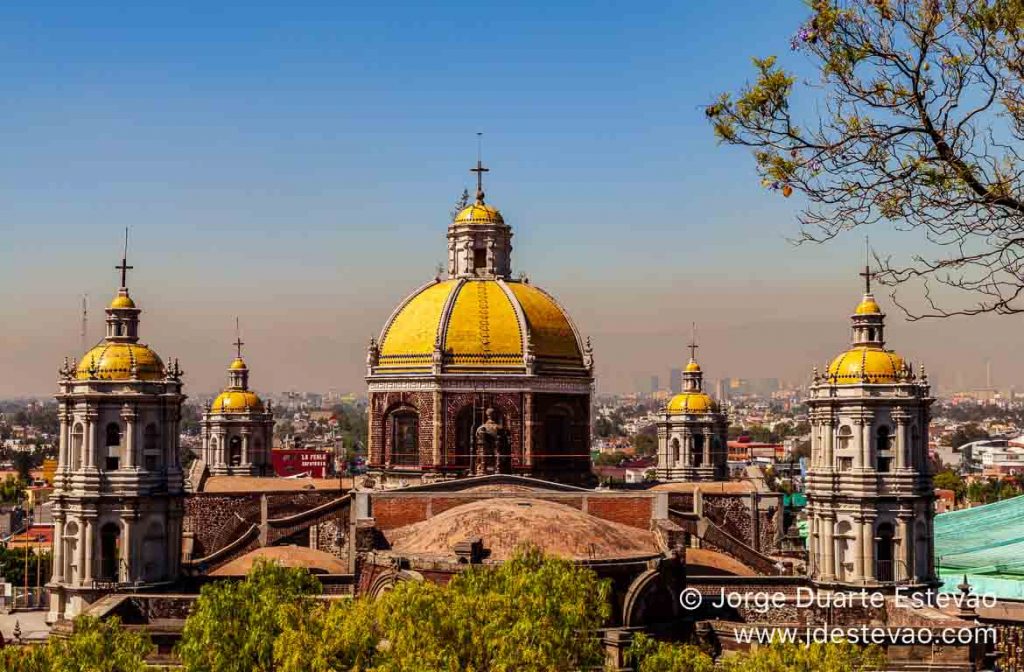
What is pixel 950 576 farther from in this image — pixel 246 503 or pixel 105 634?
pixel 105 634

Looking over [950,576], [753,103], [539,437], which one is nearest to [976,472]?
[950,576]

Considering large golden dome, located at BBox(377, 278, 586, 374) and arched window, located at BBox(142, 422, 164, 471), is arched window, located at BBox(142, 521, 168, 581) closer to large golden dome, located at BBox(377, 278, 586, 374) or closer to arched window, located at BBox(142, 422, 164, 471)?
arched window, located at BBox(142, 422, 164, 471)

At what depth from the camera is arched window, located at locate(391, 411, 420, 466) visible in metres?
44.0

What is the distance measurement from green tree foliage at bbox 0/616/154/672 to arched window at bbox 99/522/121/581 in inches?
459

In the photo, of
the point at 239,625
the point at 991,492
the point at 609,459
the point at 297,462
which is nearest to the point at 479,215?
the point at 239,625

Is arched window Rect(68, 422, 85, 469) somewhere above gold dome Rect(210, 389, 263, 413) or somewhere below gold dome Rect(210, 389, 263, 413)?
below

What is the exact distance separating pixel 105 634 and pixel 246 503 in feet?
66.1

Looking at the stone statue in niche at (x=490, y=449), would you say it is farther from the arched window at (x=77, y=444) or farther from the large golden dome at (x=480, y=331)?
the arched window at (x=77, y=444)

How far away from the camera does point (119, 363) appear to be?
38.5 meters

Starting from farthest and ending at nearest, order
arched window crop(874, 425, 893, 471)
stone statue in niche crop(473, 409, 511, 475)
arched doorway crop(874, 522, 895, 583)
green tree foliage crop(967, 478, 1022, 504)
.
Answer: green tree foliage crop(967, 478, 1022, 504) < stone statue in niche crop(473, 409, 511, 475) < arched window crop(874, 425, 893, 471) < arched doorway crop(874, 522, 895, 583)

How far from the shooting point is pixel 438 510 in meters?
39.7

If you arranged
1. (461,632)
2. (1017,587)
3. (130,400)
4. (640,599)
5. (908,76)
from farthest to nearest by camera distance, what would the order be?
(1017,587), (130,400), (640,599), (461,632), (908,76)

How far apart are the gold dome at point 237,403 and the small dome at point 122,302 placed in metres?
19.7

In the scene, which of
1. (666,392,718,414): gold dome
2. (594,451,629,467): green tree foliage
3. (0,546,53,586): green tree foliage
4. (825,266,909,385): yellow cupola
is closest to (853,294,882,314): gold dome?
(825,266,909,385): yellow cupola
